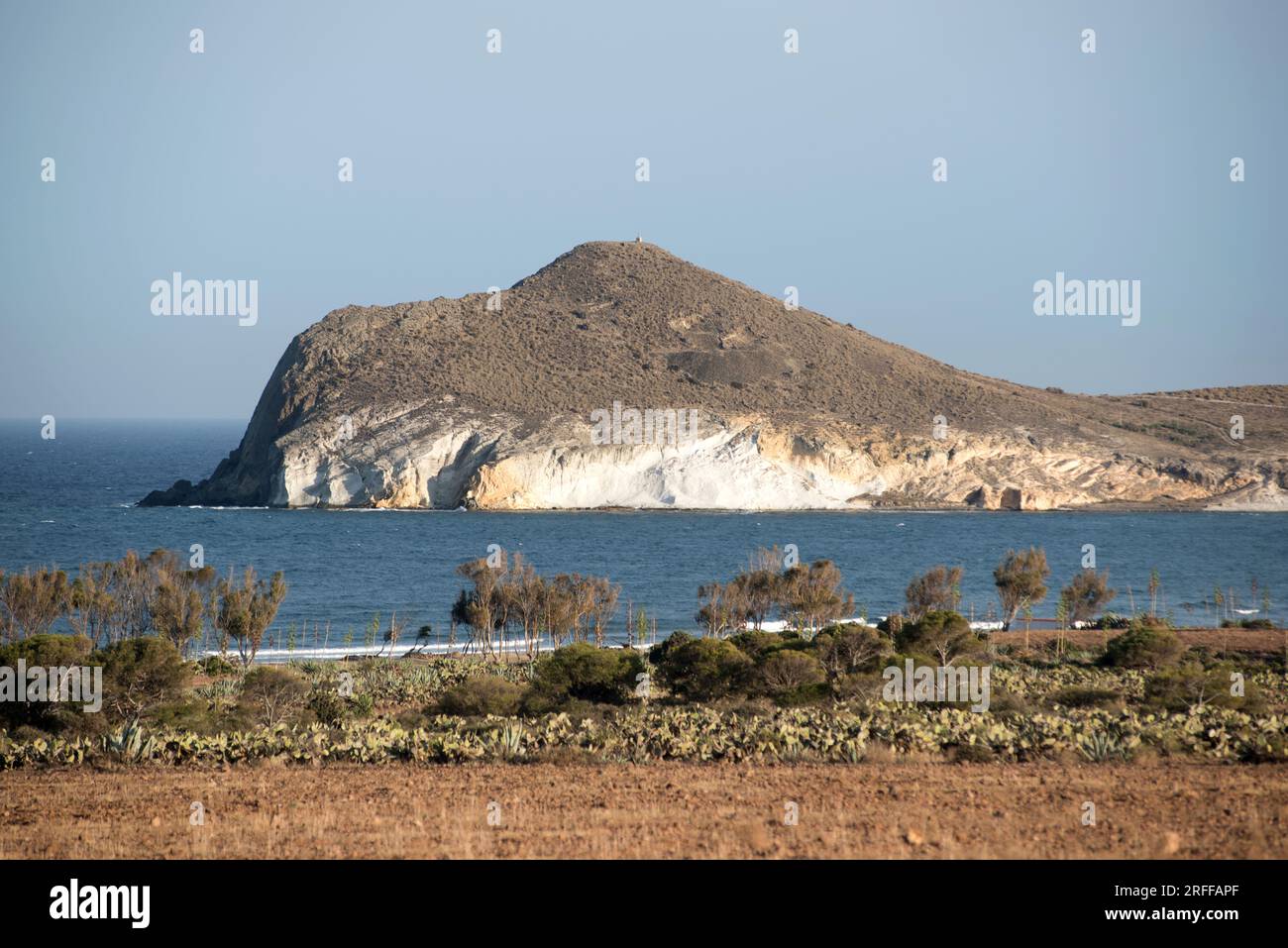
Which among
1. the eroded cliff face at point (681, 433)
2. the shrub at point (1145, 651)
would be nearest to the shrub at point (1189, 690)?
the shrub at point (1145, 651)

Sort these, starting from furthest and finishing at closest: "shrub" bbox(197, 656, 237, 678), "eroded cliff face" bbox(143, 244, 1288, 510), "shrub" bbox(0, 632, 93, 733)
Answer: "eroded cliff face" bbox(143, 244, 1288, 510), "shrub" bbox(197, 656, 237, 678), "shrub" bbox(0, 632, 93, 733)

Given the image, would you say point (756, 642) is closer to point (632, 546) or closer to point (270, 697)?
point (270, 697)

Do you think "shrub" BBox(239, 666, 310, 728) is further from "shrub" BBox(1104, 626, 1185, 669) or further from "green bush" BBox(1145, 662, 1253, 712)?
"shrub" BBox(1104, 626, 1185, 669)

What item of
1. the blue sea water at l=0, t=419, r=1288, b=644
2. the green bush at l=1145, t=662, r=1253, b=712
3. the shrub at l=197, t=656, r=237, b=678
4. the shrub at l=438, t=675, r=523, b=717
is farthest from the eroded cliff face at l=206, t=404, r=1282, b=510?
the green bush at l=1145, t=662, r=1253, b=712

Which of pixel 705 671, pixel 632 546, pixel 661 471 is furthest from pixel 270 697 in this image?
pixel 661 471

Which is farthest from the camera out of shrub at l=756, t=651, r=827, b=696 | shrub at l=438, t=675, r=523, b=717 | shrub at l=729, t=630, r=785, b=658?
shrub at l=729, t=630, r=785, b=658
